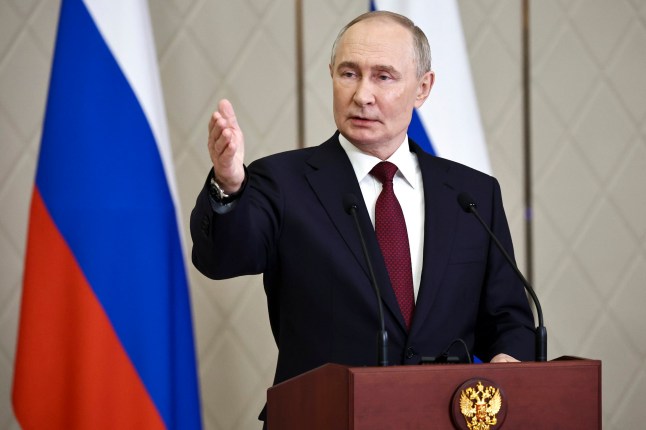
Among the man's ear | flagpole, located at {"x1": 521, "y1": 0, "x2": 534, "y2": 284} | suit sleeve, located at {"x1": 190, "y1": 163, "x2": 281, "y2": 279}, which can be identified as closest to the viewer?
suit sleeve, located at {"x1": 190, "y1": 163, "x2": 281, "y2": 279}

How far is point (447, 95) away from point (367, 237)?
1.27 metres

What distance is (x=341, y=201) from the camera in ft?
6.08

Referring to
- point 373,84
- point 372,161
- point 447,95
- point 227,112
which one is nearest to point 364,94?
point 373,84

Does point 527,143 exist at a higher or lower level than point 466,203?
higher

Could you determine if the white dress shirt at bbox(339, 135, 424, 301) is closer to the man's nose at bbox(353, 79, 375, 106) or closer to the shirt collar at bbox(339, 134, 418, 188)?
the shirt collar at bbox(339, 134, 418, 188)

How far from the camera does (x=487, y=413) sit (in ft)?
4.23

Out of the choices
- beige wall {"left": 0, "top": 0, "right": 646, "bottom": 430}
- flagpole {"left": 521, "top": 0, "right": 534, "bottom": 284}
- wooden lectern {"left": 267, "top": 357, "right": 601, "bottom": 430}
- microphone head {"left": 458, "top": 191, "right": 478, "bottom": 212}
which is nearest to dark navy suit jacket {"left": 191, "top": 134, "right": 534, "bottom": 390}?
microphone head {"left": 458, "top": 191, "right": 478, "bottom": 212}

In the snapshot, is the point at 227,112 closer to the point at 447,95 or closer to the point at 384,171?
the point at 384,171

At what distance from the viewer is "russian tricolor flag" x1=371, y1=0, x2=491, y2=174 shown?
9.62 feet

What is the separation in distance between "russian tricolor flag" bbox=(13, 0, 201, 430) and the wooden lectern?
1082 millimetres

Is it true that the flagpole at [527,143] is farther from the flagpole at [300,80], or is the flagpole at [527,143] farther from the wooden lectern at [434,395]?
the wooden lectern at [434,395]

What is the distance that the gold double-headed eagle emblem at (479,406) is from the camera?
128cm

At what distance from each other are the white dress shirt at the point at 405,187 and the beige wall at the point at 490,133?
1179 millimetres

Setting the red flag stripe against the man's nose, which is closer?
the man's nose
